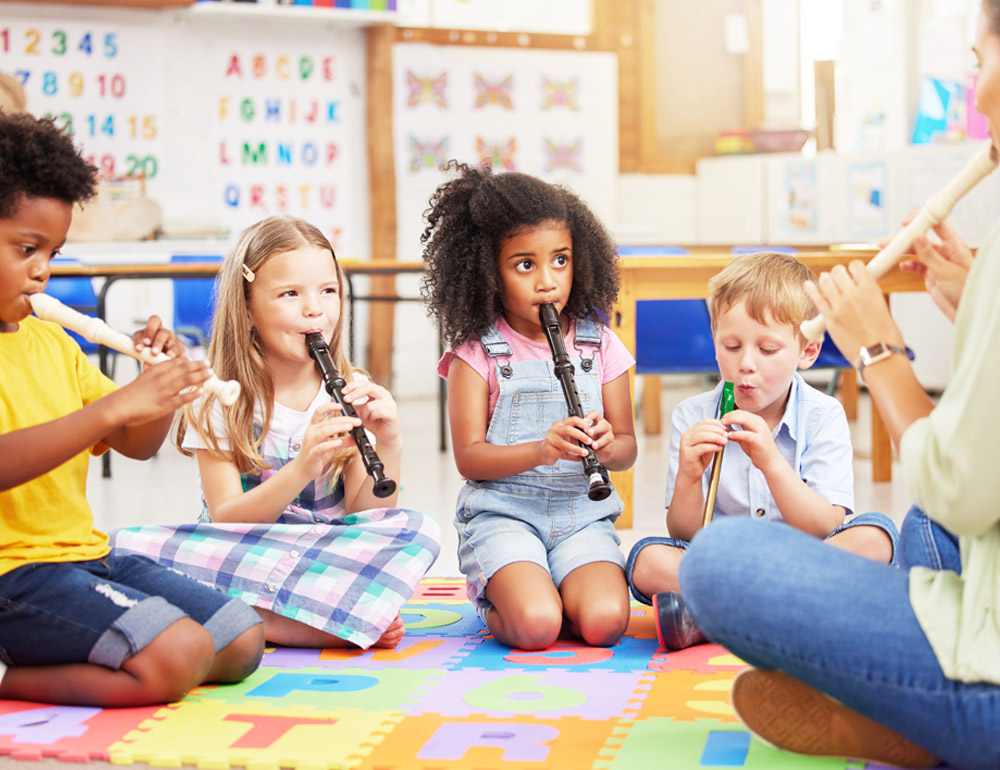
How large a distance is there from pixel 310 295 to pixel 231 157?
3294mm

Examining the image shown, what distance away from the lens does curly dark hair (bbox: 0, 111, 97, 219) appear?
53.7 inches

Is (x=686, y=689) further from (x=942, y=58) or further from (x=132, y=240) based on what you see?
(x=942, y=58)

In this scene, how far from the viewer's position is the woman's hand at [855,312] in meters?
1.11

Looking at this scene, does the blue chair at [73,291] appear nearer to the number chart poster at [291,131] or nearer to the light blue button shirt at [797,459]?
the number chart poster at [291,131]

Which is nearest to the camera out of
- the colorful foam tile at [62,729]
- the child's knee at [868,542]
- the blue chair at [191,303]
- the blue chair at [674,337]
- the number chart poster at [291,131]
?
the colorful foam tile at [62,729]

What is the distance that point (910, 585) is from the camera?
3.54 feet

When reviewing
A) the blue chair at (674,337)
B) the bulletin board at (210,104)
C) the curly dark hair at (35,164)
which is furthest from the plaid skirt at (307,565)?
the bulletin board at (210,104)

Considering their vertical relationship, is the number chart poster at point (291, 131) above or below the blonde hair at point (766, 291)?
above

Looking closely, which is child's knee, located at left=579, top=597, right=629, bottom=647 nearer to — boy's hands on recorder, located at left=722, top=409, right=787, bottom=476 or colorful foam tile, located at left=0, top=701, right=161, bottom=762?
boy's hands on recorder, located at left=722, top=409, right=787, bottom=476

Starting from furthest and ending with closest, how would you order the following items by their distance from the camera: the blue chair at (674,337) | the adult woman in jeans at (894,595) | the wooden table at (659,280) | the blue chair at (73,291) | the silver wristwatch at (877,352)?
the blue chair at (73,291)
the blue chair at (674,337)
the wooden table at (659,280)
the silver wristwatch at (877,352)
the adult woman in jeans at (894,595)

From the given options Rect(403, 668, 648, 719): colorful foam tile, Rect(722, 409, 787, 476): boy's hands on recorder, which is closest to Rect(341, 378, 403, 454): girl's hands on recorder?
Rect(403, 668, 648, 719): colorful foam tile

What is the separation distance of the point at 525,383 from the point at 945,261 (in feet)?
2.37

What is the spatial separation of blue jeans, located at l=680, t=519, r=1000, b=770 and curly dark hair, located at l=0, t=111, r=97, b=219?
85 cm

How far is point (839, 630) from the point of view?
1061 millimetres
